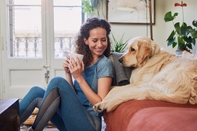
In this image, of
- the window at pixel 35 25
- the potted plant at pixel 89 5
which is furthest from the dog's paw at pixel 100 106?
the window at pixel 35 25

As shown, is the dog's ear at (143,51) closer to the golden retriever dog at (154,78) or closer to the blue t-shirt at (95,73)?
the golden retriever dog at (154,78)

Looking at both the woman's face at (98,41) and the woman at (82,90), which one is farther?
the woman's face at (98,41)

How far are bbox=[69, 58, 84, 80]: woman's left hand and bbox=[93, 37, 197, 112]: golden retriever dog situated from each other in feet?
0.73

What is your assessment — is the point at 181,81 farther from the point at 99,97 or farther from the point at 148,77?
the point at 99,97

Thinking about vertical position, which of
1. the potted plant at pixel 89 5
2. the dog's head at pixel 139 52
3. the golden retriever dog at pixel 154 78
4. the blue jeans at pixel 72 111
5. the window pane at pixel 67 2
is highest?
the window pane at pixel 67 2

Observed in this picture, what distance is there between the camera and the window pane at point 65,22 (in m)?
3.28

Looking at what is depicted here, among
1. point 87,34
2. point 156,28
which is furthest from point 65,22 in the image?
point 87,34

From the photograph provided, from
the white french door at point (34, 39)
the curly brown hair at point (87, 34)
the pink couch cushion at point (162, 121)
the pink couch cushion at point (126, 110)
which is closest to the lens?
the pink couch cushion at point (162, 121)

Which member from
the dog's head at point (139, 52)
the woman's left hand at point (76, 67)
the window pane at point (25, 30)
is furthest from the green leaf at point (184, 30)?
the window pane at point (25, 30)

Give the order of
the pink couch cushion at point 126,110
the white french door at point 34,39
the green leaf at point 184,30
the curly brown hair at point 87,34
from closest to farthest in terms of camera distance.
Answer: the pink couch cushion at point 126,110
the curly brown hair at point 87,34
the green leaf at point 184,30
the white french door at point 34,39

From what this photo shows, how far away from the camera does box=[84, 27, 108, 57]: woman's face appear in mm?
1502

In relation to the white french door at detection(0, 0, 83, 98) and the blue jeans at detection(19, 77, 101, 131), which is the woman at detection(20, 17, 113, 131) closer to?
the blue jeans at detection(19, 77, 101, 131)

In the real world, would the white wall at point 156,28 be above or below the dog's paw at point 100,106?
above

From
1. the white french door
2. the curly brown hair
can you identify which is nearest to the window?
the white french door
